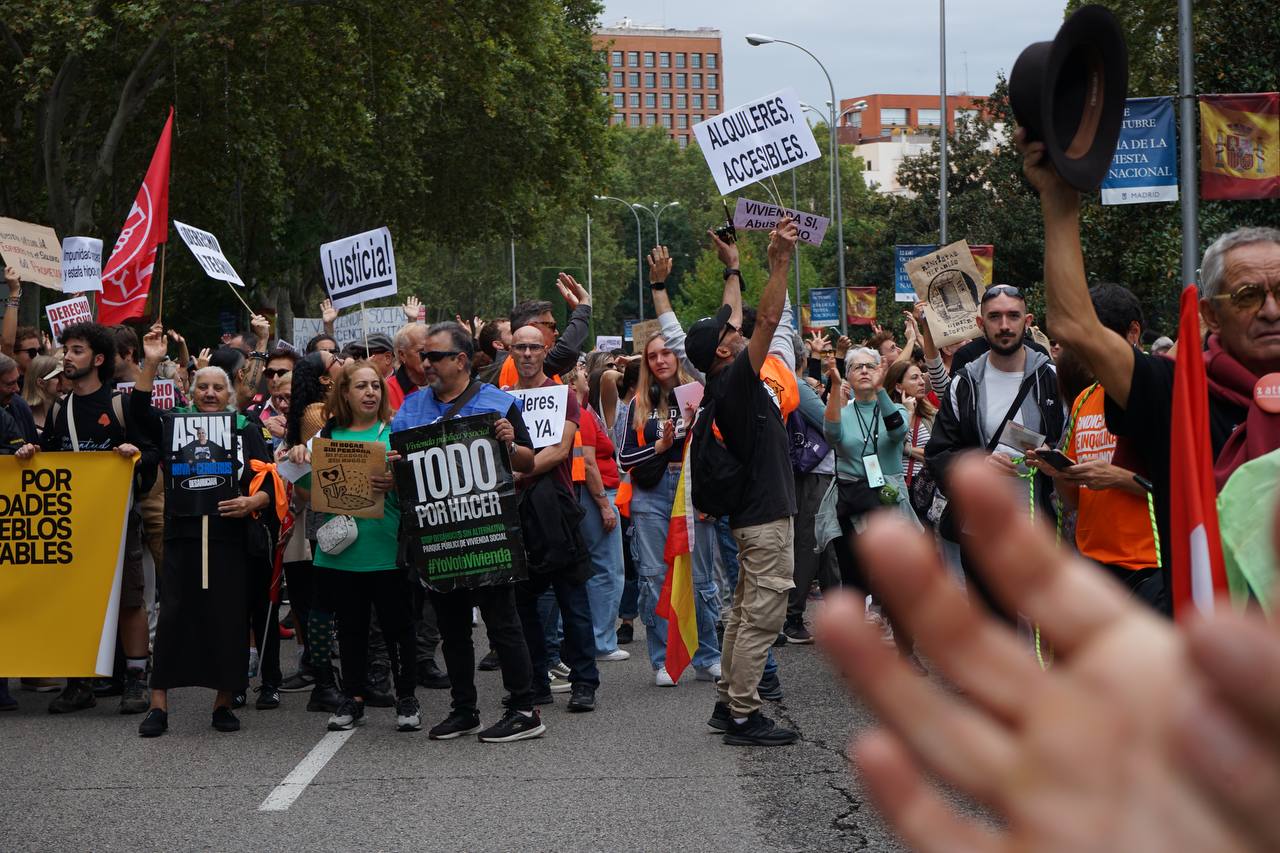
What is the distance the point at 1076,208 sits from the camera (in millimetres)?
2463

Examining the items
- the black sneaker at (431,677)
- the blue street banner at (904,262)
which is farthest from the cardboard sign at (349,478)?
the blue street banner at (904,262)

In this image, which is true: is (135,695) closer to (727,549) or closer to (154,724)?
(154,724)

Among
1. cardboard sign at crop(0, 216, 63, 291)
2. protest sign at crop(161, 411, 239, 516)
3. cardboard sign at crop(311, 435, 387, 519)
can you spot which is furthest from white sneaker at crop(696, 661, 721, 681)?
cardboard sign at crop(0, 216, 63, 291)

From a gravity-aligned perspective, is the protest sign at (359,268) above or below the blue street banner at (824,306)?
below

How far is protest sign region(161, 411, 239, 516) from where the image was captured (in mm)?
8359

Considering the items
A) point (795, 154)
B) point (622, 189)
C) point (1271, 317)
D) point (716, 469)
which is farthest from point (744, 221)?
point (622, 189)

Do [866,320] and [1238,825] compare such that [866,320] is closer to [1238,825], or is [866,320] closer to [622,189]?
[1238,825]

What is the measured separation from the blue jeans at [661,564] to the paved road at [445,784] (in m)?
0.64

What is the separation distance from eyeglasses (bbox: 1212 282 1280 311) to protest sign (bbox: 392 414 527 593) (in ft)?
16.9

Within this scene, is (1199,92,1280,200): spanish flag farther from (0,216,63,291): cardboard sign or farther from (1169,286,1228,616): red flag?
(1169,286,1228,616): red flag

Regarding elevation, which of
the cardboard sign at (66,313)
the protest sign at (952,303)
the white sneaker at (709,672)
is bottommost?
the white sneaker at (709,672)

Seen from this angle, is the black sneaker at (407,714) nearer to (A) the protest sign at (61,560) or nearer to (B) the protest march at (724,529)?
(B) the protest march at (724,529)

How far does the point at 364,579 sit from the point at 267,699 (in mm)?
1313

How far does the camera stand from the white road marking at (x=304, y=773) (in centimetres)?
649
